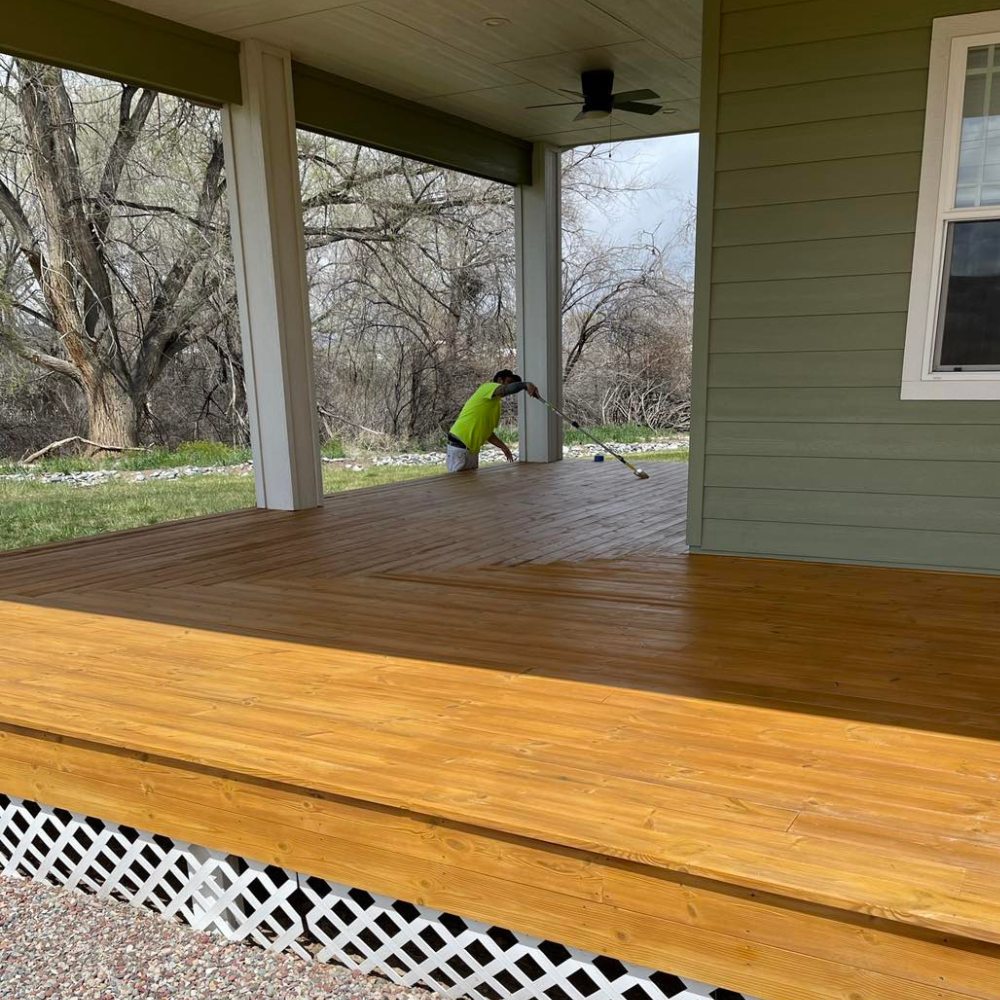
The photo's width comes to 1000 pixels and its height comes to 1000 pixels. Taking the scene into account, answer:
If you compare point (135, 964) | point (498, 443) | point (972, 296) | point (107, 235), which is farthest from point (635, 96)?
point (135, 964)

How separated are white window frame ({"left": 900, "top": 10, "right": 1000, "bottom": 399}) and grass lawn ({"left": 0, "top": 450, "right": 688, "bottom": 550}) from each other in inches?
177

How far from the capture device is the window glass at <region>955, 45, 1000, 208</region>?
3.46m

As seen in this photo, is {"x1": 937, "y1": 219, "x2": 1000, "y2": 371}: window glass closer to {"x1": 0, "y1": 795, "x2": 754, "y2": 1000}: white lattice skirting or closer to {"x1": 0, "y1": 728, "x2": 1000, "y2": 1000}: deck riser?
{"x1": 0, "y1": 795, "x2": 754, "y2": 1000}: white lattice skirting

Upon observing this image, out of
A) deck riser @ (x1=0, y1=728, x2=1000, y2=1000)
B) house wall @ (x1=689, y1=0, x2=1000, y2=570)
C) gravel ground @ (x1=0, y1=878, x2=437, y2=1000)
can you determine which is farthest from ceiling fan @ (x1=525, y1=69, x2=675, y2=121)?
gravel ground @ (x1=0, y1=878, x2=437, y2=1000)

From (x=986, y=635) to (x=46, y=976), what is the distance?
2.91 meters

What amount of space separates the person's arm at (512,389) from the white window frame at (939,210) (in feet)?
13.6

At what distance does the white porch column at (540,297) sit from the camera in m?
8.29

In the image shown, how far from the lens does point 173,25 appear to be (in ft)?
16.0

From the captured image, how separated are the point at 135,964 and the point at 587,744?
1.21 m

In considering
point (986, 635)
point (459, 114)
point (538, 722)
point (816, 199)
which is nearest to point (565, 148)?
point (459, 114)

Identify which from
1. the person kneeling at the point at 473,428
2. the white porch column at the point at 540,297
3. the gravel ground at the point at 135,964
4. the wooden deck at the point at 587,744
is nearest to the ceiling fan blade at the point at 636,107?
the white porch column at the point at 540,297

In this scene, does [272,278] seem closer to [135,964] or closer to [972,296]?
[972,296]

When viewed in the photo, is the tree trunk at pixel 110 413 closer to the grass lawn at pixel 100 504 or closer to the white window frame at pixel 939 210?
the grass lawn at pixel 100 504

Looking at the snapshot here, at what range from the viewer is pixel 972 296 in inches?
142
